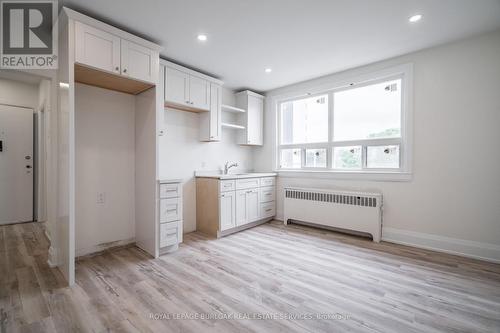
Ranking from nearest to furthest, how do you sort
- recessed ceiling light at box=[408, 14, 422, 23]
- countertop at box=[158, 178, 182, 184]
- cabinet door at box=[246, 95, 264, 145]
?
1. recessed ceiling light at box=[408, 14, 422, 23]
2. countertop at box=[158, 178, 182, 184]
3. cabinet door at box=[246, 95, 264, 145]

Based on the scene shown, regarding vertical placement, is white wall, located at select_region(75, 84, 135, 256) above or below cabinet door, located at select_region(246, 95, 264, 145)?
below

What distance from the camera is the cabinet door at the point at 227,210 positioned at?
11.2 feet

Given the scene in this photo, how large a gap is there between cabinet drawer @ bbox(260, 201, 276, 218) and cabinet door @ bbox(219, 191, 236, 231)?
2.44ft

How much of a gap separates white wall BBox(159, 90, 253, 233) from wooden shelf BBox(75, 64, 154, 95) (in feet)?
2.21

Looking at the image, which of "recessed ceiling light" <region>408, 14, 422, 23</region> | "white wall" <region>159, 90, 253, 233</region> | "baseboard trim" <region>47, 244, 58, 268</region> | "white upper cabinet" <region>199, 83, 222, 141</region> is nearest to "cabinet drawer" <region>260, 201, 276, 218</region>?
"white wall" <region>159, 90, 253, 233</region>

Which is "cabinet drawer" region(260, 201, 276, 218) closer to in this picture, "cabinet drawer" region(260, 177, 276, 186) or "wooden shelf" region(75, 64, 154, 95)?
"cabinet drawer" region(260, 177, 276, 186)

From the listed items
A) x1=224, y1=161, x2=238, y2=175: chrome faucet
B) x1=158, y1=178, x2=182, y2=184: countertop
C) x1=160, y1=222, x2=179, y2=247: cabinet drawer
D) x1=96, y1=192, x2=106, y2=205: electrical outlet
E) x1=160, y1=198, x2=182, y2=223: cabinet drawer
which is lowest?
x1=160, y1=222, x2=179, y2=247: cabinet drawer

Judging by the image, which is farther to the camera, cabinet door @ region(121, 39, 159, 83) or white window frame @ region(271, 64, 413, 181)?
white window frame @ region(271, 64, 413, 181)

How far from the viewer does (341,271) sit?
2.35m

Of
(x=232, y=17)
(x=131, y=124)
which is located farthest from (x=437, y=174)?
(x=131, y=124)

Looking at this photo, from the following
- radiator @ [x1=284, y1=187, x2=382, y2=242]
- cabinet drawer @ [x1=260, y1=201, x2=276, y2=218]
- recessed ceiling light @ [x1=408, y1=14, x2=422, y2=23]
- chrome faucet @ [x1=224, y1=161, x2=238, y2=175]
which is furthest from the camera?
chrome faucet @ [x1=224, y1=161, x2=238, y2=175]

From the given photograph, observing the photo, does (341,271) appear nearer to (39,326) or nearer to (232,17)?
(39,326)

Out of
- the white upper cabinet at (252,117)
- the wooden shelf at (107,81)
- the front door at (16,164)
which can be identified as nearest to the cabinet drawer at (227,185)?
the white upper cabinet at (252,117)

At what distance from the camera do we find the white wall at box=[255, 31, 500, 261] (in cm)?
258
